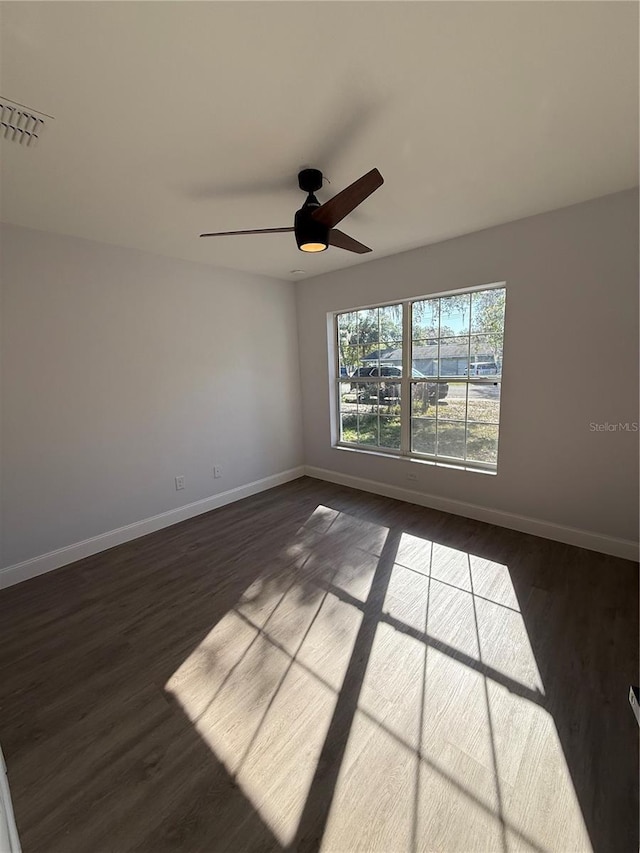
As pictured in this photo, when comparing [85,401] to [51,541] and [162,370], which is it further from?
[51,541]

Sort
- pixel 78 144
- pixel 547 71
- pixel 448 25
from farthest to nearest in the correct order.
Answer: pixel 78 144 < pixel 547 71 < pixel 448 25

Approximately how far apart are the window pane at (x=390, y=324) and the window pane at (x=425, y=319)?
16 centimetres

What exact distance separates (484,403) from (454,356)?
1.74 ft

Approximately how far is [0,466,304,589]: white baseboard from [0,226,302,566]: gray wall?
0.06 meters

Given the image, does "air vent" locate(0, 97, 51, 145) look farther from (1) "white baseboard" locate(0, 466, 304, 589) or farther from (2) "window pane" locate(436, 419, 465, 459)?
(2) "window pane" locate(436, 419, 465, 459)

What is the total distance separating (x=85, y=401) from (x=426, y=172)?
2.96m

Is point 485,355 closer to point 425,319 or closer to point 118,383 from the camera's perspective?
point 425,319

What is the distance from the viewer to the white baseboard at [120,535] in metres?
2.66

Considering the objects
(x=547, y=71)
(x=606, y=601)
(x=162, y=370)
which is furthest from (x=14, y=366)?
(x=606, y=601)

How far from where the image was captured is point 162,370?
3.33m

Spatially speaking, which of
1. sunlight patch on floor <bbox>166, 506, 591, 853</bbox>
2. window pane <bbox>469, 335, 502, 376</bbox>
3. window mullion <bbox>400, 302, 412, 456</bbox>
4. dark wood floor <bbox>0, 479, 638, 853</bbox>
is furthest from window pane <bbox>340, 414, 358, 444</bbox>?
sunlight patch on floor <bbox>166, 506, 591, 853</bbox>

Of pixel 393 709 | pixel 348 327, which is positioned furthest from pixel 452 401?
pixel 393 709

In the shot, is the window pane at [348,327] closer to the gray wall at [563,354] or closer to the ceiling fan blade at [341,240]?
the gray wall at [563,354]

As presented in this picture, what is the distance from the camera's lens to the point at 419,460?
3.74 m
